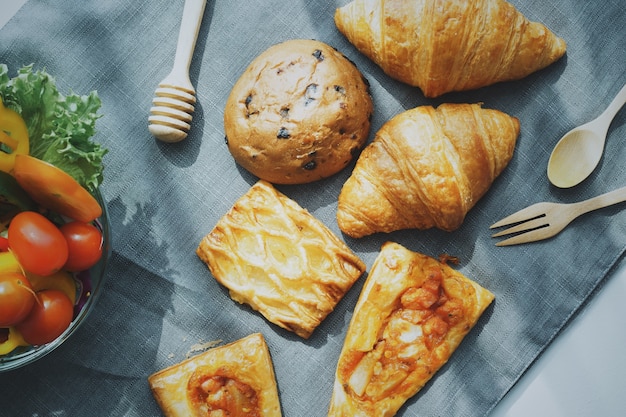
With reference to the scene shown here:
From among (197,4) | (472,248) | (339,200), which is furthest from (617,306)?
(197,4)

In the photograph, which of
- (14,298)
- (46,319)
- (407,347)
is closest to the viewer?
(14,298)

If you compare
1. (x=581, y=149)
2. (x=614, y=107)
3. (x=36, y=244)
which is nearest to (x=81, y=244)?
(x=36, y=244)

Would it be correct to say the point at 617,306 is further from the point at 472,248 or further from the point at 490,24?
the point at 490,24

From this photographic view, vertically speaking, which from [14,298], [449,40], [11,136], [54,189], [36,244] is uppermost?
[449,40]

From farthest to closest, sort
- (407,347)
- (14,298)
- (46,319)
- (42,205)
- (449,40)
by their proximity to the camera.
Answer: (407,347) < (449,40) < (42,205) < (46,319) < (14,298)

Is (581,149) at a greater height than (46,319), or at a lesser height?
greater

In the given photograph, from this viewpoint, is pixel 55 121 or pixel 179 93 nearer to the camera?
pixel 55 121

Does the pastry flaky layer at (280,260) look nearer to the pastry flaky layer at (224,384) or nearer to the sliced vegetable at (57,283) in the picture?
the pastry flaky layer at (224,384)

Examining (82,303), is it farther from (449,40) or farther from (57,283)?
(449,40)
